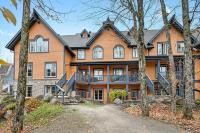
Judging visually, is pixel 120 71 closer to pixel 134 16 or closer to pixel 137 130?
pixel 134 16

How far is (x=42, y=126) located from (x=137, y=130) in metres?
4.62

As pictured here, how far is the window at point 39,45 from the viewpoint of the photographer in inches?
1324

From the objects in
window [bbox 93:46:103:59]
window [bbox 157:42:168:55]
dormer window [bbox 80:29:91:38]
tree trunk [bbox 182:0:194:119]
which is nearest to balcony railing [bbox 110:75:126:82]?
window [bbox 93:46:103:59]

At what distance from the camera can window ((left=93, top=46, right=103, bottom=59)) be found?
35.2 meters

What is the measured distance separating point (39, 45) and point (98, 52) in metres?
7.14

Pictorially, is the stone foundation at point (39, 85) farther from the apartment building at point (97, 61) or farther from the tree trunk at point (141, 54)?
the tree trunk at point (141, 54)

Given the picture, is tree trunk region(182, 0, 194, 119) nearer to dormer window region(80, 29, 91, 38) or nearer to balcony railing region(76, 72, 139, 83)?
balcony railing region(76, 72, 139, 83)

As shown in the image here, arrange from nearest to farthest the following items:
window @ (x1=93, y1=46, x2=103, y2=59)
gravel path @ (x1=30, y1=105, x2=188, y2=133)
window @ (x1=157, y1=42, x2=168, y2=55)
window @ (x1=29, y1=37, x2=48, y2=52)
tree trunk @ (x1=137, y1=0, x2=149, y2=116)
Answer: gravel path @ (x1=30, y1=105, x2=188, y2=133) → tree trunk @ (x1=137, y1=0, x2=149, y2=116) → window @ (x1=29, y1=37, x2=48, y2=52) → window @ (x1=157, y1=42, x2=168, y2=55) → window @ (x1=93, y1=46, x2=103, y2=59)

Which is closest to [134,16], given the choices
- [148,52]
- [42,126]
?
[42,126]

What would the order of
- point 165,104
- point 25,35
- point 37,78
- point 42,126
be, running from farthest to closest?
point 37,78
point 165,104
point 42,126
point 25,35

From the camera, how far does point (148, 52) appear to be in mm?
34188

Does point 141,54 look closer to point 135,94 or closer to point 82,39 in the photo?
point 135,94

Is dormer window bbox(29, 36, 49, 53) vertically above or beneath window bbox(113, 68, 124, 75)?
above

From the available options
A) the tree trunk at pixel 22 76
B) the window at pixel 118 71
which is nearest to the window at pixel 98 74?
the window at pixel 118 71
